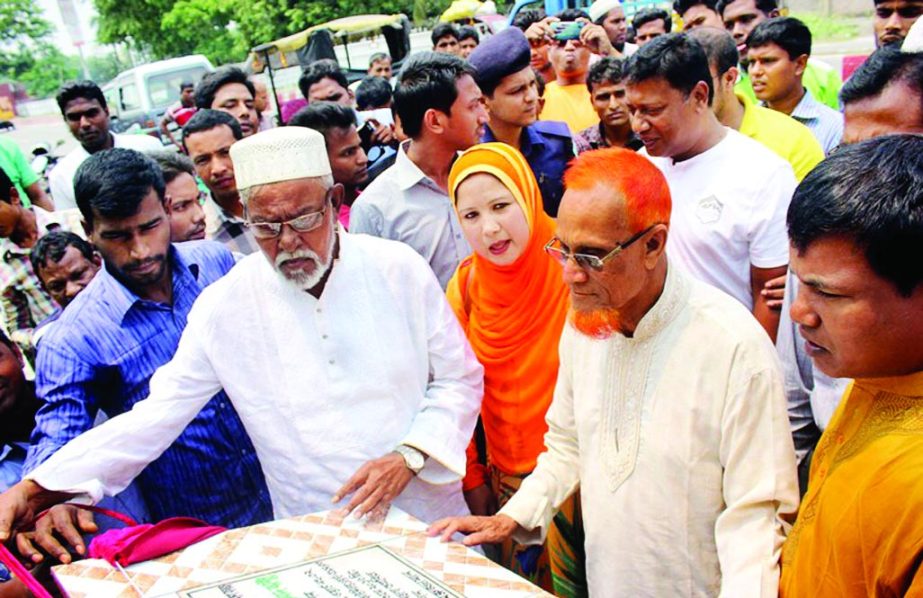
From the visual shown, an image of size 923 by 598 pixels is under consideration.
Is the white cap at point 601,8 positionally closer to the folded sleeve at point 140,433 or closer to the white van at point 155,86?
the folded sleeve at point 140,433

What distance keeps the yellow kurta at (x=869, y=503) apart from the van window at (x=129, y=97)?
63.1 ft

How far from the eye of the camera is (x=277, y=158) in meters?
2.21

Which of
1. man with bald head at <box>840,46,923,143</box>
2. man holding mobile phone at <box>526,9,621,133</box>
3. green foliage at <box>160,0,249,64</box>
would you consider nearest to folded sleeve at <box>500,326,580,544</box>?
man with bald head at <box>840,46,923,143</box>

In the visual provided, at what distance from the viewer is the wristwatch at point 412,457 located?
212cm

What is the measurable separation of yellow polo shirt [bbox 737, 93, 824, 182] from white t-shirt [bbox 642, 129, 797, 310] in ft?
1.94

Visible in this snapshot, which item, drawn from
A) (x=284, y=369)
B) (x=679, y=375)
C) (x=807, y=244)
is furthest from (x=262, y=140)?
(x=807, y=244)

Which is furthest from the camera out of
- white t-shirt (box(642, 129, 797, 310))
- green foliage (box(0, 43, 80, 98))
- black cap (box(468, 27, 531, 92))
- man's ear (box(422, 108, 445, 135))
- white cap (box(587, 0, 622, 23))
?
green foliage (box(0, 43, 80, 98))

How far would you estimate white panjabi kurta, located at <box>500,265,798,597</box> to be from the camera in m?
1.62

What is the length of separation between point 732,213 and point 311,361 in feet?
5.42

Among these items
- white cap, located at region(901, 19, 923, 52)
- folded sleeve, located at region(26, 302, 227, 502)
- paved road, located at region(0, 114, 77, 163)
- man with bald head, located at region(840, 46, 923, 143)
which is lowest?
paved road, located at region(0, 114, 77, 163)

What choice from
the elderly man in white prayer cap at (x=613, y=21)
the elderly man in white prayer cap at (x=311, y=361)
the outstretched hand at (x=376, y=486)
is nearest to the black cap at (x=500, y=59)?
the elderly man in white prayer cap at (x=311, y=361)

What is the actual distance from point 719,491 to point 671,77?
1831mm

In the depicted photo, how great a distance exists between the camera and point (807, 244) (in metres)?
1.33

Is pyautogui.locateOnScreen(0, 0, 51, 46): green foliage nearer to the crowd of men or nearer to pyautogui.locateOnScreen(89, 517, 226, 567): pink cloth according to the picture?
the crowd of men
